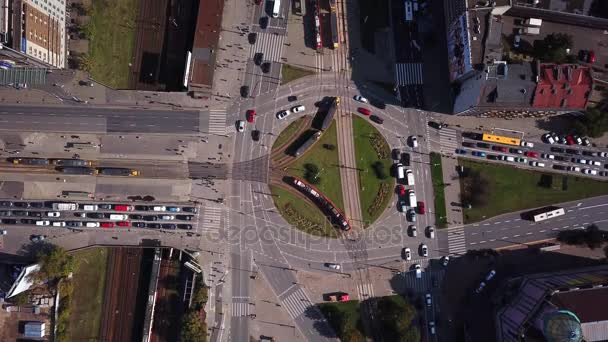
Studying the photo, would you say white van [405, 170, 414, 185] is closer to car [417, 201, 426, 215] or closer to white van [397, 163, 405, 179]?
white van [397, 163, 405, 179]

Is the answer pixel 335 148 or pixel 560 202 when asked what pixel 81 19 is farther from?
pixel 560 202

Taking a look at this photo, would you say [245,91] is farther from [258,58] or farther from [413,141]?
[413,141]

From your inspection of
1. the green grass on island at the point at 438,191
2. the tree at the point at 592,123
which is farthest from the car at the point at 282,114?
the tree at the point at 592,123

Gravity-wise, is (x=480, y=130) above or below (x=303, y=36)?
below

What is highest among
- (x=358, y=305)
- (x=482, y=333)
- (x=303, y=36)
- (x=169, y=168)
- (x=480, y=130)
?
(x=303, y=36)

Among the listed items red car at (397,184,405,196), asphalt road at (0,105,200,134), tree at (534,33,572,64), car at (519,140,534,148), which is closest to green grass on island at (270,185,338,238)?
red car at (397,184,405,196)

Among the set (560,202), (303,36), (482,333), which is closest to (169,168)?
(303,36)

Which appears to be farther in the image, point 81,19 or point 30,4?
point 81,19

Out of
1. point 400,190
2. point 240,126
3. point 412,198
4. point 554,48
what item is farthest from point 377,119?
point 554,48
